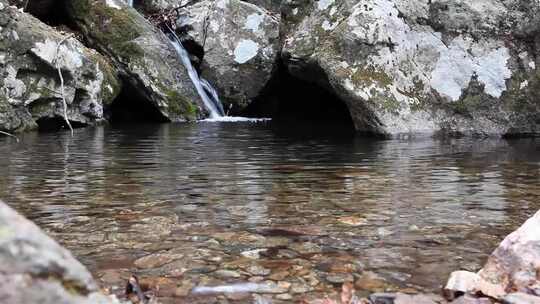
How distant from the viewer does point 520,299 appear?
2572 millimetres

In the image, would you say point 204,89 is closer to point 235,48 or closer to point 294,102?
point 235,48

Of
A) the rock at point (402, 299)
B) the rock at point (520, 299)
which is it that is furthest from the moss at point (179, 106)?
the rock at point (520, 299)

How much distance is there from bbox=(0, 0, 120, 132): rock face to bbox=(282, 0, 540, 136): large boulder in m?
5.14

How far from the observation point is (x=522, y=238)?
2928 millimetres

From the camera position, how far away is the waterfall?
16719mm

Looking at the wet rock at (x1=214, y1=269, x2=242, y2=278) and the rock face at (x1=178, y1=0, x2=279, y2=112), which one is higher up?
the rock face at (x1=178, y1=0, x2=279, y2=112)

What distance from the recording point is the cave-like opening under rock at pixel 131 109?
16.0m

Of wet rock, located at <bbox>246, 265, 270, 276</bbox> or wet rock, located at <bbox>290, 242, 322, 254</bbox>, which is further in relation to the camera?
wet rock, located at <bbox>290, 242, 322, 254</bbox>

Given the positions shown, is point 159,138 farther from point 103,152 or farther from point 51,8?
point 51,8

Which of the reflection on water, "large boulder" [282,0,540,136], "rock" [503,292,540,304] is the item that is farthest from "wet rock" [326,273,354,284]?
"large boulder" [282,0,540,136]

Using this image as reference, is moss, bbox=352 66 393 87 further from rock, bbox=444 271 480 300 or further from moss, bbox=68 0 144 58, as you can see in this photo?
rock, bbox=444 271 480 300

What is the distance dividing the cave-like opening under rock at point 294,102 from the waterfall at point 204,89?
0.94m

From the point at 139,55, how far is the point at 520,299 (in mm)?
14116

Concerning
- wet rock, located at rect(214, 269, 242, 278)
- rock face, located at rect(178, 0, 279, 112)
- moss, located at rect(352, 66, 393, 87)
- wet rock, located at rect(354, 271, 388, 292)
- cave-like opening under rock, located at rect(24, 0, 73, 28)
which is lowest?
wet rock, located at rect(354, 271, 388, 292)
